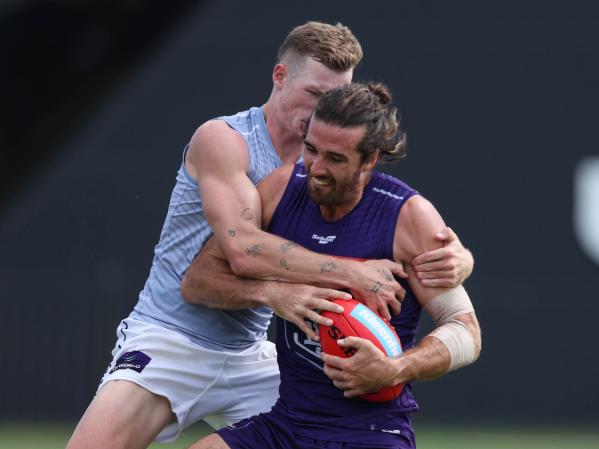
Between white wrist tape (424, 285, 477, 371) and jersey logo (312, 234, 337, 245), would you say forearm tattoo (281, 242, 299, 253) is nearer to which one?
jersey logo (312, 234, 337, 245)

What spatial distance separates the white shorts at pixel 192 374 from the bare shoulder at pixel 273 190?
0.80 metres

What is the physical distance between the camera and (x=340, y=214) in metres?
5.19

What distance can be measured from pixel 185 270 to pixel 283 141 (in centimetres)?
76

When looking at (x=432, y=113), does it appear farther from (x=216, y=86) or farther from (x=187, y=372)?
(x=187, y=372)

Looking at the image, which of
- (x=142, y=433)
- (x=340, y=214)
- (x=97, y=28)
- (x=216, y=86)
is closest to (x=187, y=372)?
(x=142, y=433)

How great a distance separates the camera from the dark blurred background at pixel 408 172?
1173 centimetres

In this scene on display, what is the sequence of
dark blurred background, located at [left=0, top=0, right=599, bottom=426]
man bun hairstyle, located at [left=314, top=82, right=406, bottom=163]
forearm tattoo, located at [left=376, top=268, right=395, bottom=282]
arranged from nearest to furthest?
forearm tattoo, located at [left=376, top=268, right=395, bottom=282] < man bun hairstyle, located at [left=314, top=82, right=406, bottom=163] < dark blurred background, located at [left=0, top=0, right=599, bottom=426]

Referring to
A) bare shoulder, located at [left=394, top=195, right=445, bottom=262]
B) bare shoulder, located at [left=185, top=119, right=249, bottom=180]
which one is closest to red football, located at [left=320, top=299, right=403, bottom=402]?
bare shoulder, located at [left=394, top=195, right=445, bottom=262]

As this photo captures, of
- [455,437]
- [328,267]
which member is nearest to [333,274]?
[328,267]

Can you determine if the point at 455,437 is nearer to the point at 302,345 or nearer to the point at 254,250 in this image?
the point at 302,345

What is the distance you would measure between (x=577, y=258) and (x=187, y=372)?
22.7 ft

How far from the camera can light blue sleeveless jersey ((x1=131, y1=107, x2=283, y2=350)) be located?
5.75m

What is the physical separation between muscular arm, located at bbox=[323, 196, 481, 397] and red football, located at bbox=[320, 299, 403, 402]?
0.04 m

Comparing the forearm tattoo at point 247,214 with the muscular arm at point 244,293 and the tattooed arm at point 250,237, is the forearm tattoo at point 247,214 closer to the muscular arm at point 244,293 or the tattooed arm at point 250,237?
the tattooed arm at point 250,237
